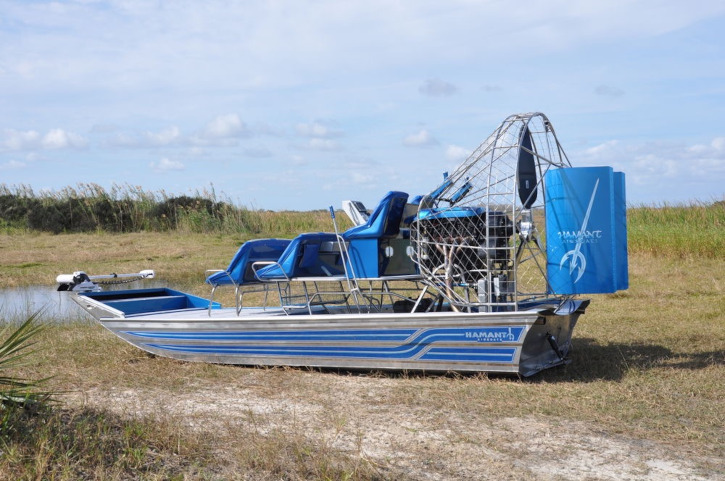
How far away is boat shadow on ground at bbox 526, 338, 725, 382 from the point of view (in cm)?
804

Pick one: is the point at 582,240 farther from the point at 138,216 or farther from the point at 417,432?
the point at 138,216

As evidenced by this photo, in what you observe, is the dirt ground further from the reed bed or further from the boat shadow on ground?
the reed bed

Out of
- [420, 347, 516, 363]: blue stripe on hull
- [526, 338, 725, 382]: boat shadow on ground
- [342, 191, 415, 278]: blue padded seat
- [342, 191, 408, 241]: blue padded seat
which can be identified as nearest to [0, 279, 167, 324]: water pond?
[342, 191, 415, 278]: blue padded seat

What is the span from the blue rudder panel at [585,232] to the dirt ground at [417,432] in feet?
5.26

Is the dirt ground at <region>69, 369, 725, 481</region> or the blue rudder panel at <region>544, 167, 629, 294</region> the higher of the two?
the blue rudder panel at <region>544, 167, 629, 294</region>

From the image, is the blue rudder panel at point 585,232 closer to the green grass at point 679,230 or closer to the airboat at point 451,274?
the airboat at point 451,274

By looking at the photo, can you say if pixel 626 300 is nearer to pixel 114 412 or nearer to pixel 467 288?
pixel 467 288

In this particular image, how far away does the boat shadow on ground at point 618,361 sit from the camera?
804cm

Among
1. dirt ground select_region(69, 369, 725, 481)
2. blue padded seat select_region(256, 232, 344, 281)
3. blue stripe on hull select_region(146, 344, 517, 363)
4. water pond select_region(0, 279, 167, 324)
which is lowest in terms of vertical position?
dirt ground select_region(69, 369, 725, 481)

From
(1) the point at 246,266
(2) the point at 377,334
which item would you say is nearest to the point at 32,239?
(1) the point at 246,266

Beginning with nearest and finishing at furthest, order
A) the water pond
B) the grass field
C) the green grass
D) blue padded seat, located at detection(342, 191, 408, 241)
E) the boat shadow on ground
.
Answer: the grass field < the boat shadow on ground < blue padded seat, located at detection(342, 191, 408, 241) < the water pond < the green grass

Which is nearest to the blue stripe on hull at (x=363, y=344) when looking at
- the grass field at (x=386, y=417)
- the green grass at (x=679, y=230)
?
the grass field at (x=386, y=417)

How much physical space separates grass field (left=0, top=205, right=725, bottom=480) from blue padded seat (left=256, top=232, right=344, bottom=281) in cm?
111

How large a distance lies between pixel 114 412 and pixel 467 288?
12.3 ft
